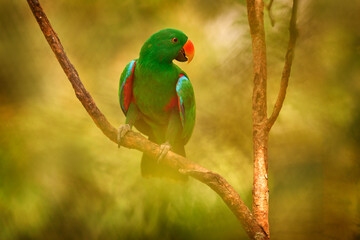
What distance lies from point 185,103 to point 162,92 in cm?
13

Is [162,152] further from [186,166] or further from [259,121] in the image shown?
[259,121]

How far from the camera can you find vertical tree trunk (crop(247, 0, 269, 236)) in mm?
1321

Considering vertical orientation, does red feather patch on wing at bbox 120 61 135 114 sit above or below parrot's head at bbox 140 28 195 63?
below

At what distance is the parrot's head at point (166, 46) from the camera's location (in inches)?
61.3

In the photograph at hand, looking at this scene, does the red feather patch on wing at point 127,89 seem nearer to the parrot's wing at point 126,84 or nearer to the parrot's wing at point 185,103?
the parrot's wing at point 126,84

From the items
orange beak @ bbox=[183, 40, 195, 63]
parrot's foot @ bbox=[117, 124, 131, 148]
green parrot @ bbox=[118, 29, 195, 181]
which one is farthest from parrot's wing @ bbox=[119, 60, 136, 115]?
orange beak @ bbox=[183, 40, 195, 63]

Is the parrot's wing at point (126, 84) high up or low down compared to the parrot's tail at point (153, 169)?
up

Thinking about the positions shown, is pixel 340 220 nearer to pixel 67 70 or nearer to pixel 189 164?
pixel 189 164

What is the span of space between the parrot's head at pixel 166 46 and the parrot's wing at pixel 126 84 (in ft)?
0.30

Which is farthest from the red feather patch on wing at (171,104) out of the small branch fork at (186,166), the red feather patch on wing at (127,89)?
the small branch fork at (186,166)

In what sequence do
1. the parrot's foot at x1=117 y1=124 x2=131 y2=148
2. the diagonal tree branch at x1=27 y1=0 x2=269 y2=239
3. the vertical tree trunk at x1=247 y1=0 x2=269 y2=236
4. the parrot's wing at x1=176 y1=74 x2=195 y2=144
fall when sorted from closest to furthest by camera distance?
the diagonal tree branch at x1=27 y1=0 x2=269 y2=239, the vertical tree trunk at x1=247 y1=0 x2=269 y2=236, the parrot's foot at x1=117 y1=124 x2=131 y2=148, the parrot's wing at x1=176 y1=74 x2=195 y2=144

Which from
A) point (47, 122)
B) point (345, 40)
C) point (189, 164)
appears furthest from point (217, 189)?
point (345, 40)

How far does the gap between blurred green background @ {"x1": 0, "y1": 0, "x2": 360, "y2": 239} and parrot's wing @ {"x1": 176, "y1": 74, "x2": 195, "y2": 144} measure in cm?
25

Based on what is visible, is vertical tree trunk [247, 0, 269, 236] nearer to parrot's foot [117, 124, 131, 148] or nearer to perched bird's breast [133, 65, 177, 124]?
perched bird's breast [133, 65, 177, 124]
